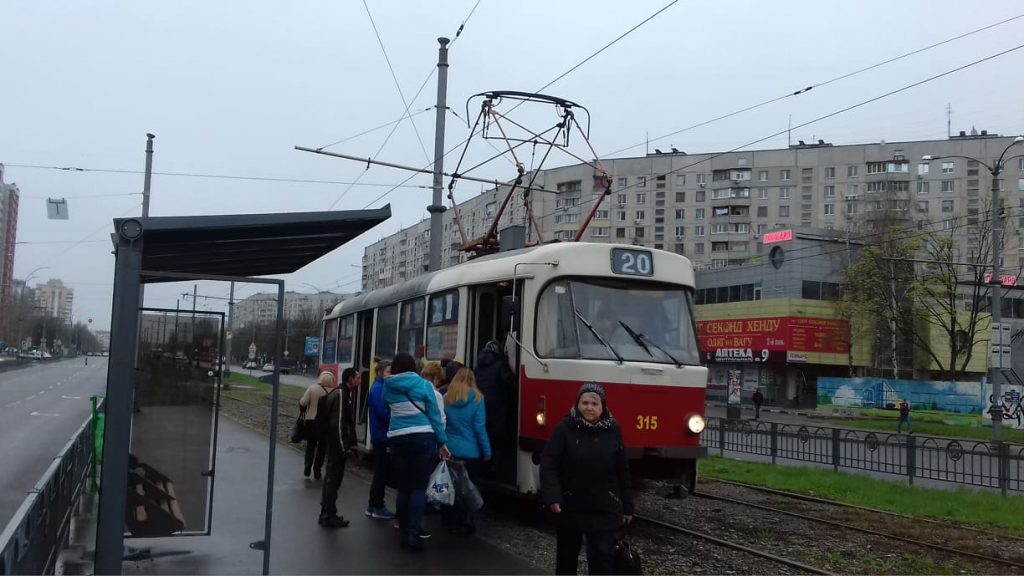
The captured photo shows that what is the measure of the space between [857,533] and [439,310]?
18.7ft

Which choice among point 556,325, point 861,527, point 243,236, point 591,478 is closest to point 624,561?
point 591,478

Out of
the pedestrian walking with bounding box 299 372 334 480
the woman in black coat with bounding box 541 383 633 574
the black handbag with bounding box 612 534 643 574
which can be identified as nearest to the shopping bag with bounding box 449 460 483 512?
the woman in black coat with bounding box 541 383 633 574

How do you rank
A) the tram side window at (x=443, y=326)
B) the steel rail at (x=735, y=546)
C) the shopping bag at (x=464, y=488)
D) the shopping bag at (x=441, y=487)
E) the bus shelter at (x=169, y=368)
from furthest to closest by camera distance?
1. the tram side window at (x=443, y=326)
2. the shopping bag at (x=464, y=488)
3. the steel rail at (x=735, y=546)
4. the shopping bag at (x=441, y=487)
5. the bus shelter at (x=169, y=368)

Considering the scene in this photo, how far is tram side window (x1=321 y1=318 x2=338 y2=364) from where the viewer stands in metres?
18.6

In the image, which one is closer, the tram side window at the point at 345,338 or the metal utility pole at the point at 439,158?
the tram side window at the point at 345,338

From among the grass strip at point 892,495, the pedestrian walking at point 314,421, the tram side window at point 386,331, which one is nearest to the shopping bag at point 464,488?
the pedestrian walking at point 314,421

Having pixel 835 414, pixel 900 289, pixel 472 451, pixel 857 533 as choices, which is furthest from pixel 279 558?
pixel 900 289

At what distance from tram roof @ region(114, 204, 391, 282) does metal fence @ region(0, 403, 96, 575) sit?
1.70 metres

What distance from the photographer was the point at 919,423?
40688 millimetres

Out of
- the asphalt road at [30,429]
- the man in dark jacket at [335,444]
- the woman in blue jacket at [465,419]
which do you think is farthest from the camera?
the asphalt road at [30,429]

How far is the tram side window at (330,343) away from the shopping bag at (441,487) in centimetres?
1027

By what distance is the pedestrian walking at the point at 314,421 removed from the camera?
1242 centimetres

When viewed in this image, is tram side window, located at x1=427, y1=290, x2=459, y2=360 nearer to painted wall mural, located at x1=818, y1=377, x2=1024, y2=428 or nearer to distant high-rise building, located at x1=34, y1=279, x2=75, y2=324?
painted wall mural, located at x1=818, y1=377, x2=1024, y2=428

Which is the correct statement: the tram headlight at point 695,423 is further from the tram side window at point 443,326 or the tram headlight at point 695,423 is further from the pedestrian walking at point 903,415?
the pedestrian walking at point 903,415
